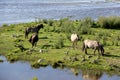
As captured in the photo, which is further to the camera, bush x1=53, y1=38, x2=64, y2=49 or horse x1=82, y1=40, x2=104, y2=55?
bush x1=53, y1=38, x2=64, y2=49

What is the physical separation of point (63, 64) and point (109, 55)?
386cm

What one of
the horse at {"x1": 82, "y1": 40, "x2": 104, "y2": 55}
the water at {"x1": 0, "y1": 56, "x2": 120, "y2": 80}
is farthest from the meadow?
the water at {"x1": 0, "y1": 56, "x2": 120, "y2": 80}

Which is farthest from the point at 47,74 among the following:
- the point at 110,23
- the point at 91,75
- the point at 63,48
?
the point at 110,23

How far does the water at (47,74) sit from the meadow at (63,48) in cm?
60

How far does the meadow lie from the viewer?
26.2 meters

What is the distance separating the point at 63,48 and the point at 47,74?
5.87 metres

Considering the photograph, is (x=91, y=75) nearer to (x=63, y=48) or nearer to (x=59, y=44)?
(x=63, y=48)

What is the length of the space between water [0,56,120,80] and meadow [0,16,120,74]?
603 millimetres

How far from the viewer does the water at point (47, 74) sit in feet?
78.3

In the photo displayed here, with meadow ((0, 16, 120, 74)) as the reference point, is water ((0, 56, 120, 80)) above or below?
below

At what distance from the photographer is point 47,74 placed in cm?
2470

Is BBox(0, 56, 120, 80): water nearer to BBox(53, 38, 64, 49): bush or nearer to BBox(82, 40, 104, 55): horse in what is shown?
BBox(82, 40, 104, 55): horse

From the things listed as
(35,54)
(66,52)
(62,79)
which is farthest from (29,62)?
(62,79)

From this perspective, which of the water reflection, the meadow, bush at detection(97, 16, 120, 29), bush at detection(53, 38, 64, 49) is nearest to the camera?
the water reflection
